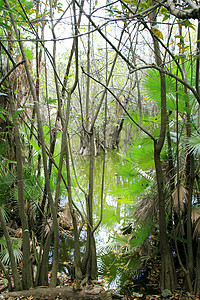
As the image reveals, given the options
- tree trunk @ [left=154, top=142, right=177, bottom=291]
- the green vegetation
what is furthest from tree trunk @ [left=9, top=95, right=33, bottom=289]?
tree trunk @ [left=154, top=142, right=177, bottom=291]

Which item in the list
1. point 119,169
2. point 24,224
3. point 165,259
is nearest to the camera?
point 24,224

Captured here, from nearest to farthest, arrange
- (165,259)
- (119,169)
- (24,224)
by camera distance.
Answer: (24,224) → (165,259) → (119,169)

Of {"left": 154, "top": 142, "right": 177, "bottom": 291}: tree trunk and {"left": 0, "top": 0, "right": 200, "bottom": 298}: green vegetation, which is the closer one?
{"left": 0, "top": 0, "right": 200, "bottom": 298}: green vegetation

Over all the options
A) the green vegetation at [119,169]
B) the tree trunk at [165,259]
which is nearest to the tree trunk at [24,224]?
the green vegetation at [119,169]

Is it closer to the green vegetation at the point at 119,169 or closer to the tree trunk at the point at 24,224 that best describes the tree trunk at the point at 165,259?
the green vegetation at the point at 119,169

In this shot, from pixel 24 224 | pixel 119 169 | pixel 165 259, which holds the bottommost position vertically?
pixel 165 259

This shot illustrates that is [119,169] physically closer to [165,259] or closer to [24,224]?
[165,259]

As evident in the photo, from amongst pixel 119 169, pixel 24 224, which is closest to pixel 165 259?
pixel 119 169

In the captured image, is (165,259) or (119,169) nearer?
(165,259)

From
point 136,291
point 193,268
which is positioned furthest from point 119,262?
point 193,268

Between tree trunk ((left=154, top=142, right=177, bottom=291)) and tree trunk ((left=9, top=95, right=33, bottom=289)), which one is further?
tree trunk ((left=154, top=142, right=177, bottom=291))

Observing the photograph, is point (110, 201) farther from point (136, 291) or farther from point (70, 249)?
point (136, 291)

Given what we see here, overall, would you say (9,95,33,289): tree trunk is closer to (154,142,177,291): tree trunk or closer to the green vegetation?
the green vegetation

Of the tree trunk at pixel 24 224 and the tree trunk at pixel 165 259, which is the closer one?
the tree trunk at pixel 24 224
